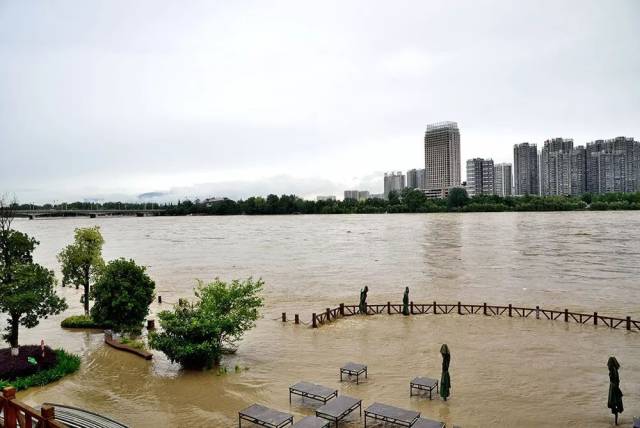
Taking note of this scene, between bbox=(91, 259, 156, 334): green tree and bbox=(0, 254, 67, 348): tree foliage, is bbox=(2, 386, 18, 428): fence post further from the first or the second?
bbox=(91, 259, 156, 334): green tree

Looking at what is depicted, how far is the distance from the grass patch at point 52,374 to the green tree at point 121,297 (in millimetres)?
3116

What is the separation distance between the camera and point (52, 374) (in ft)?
65.6

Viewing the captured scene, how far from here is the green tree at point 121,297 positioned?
82.6 feet

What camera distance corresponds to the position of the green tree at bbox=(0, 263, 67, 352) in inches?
818

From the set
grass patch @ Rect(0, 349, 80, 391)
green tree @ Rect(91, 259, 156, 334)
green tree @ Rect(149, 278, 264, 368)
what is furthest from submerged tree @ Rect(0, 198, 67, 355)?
green tree @ Rect(149, 278, 264, 368)

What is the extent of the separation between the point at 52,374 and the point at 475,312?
25825 mm

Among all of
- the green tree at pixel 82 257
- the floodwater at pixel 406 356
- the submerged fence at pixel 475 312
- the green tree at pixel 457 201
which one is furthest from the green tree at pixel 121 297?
the green tree at pixel 457 201

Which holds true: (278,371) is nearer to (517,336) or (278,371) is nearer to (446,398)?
(446,398)

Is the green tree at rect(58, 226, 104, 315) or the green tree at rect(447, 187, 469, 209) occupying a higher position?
the green tree at rect(447, 187, 469, 209)

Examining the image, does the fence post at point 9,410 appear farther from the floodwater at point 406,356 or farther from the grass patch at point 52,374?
the grass patch at point 52,374

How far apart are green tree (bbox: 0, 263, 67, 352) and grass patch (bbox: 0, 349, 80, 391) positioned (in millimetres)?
2081

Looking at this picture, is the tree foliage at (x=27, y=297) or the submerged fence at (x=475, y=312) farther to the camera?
the submerged fence at (x=475, y=312)

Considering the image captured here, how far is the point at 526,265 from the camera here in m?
60.0

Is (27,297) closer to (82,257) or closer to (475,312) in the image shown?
(82,257)
